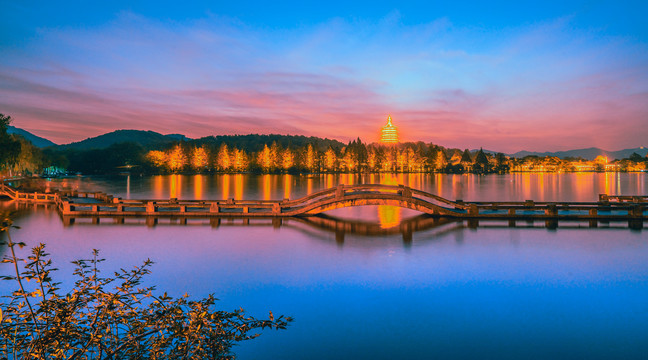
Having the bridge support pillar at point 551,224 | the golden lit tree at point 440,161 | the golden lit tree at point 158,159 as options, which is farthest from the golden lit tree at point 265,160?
the bridge support pillar at point 551,224

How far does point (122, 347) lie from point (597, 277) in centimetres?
1800

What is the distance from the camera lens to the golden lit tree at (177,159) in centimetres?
12488

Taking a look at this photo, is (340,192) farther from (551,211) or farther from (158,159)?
(158,159)

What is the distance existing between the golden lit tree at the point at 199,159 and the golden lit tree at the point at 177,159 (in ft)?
9.46

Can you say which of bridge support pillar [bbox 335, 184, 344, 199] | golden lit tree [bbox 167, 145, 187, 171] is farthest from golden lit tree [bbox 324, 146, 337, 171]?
bridge support pillar [bbox 335, 184, 344, 199]

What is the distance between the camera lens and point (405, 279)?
15.4 meters

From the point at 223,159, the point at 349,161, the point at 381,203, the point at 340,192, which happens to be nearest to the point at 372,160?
the point at 349,161

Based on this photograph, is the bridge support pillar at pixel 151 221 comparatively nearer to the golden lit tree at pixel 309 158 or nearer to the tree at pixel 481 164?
the golden lit tree at pixel 309 158

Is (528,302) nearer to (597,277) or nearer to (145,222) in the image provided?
(597,277)

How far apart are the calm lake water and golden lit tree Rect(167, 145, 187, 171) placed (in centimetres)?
10250

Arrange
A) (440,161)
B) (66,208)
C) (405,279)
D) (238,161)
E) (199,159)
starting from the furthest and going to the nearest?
(440,161) → (238,161) → (199,159) → (66,208) → (405,279)

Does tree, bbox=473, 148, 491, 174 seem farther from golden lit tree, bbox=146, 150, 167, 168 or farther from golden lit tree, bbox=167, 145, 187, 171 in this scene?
golden lit tree, bbox=146, 150, 167, 168

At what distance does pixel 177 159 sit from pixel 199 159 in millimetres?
6972

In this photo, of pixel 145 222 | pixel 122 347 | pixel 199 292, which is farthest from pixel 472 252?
pixel 145 222
